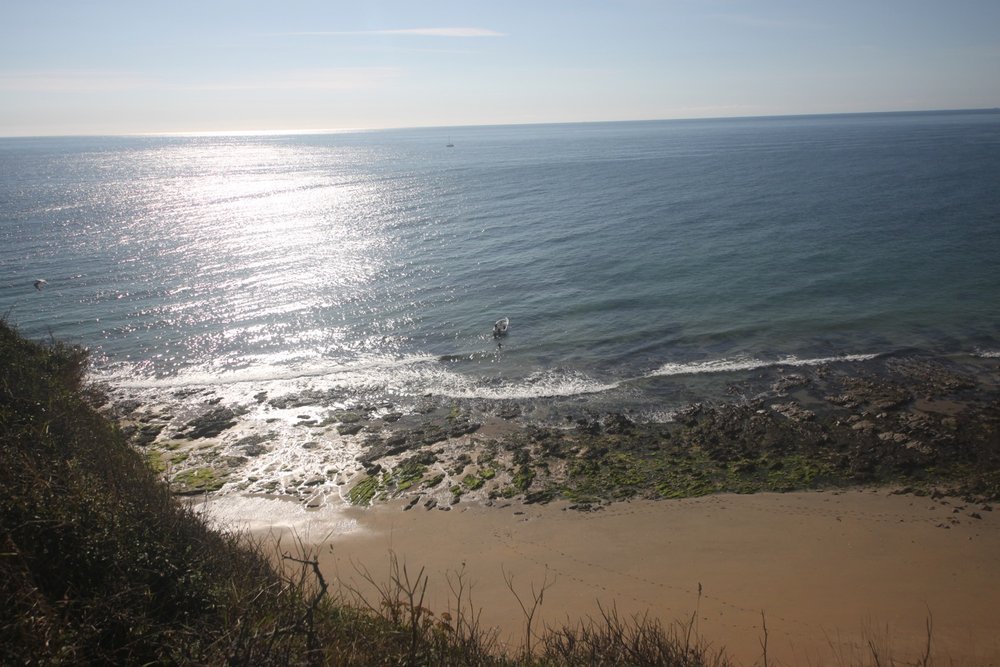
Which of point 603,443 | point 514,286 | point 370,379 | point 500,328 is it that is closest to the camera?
point 603,443

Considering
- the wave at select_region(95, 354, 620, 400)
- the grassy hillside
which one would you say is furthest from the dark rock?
the grassy hillside

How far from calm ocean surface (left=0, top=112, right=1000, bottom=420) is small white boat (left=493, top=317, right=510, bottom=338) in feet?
2.26

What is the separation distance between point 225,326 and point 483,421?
18794 mm

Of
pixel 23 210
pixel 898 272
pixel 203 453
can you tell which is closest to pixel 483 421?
pixel 203 453

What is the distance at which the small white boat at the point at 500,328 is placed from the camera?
31094 mm

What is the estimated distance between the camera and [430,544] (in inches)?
625

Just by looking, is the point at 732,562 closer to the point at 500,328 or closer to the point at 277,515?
the point at 277,515

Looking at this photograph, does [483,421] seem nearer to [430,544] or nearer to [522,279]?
[430,544]

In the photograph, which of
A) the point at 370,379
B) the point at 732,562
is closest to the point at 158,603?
the point at 732,562

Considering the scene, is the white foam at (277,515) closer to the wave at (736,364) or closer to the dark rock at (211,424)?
the dark rock at (211,424)

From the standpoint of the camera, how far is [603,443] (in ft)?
67.0

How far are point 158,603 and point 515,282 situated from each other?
108ft

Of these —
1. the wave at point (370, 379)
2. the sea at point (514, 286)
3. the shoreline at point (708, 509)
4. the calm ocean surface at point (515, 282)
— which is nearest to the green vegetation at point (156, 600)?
the shoreline at point (708, 509)

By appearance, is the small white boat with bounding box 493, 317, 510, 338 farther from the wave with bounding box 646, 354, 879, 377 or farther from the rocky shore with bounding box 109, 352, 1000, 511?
the wave with bounding box 646, 354, 879, 377
